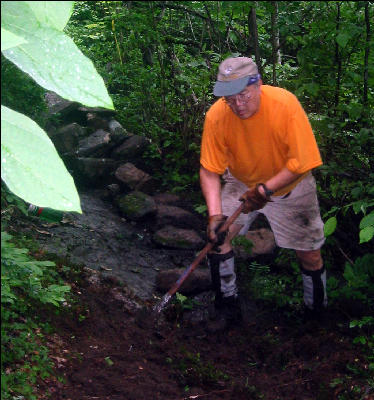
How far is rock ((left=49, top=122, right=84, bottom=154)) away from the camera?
7459 millimetres

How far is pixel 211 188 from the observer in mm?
4281

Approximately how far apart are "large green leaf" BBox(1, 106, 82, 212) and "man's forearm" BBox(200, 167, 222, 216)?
11.4 ft

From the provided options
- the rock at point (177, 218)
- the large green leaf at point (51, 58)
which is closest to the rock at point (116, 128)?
the rock at point (177, 218)

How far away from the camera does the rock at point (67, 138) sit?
24.5 feet

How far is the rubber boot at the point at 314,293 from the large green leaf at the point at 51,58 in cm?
412

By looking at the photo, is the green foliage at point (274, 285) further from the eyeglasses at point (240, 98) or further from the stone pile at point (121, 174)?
the eyeglasses at point (240, 98)

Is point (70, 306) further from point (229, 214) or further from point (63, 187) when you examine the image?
point (63, 187)

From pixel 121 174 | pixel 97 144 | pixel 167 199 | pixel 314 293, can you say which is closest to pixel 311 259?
pixel 314 293

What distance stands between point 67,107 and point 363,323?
5.11m

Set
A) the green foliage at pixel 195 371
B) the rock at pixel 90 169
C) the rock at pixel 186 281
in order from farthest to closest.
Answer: the rock at pixel 90 169 < the rock at pixel 186 281 < the green foliage at pixel 195 371

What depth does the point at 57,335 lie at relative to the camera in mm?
A: 4035

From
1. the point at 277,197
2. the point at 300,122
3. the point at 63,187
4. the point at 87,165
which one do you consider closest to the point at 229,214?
the point at 277,197

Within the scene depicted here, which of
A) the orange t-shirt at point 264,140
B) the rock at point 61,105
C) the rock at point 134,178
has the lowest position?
the rock at point 134,178

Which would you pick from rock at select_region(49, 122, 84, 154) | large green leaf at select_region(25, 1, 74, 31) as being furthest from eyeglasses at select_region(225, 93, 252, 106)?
rock at select_region(49, 122, 84, 154)
